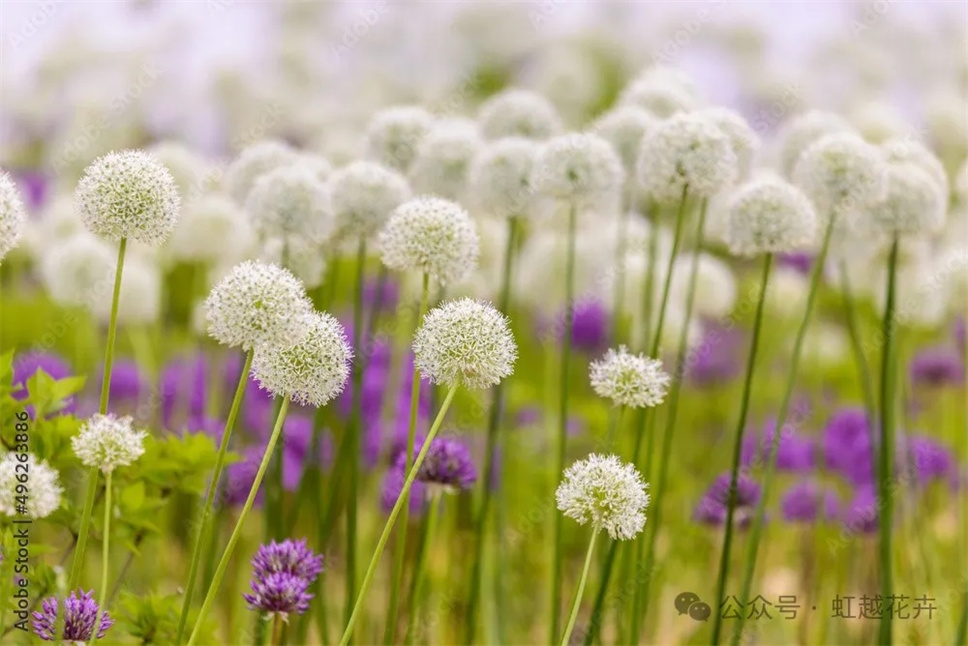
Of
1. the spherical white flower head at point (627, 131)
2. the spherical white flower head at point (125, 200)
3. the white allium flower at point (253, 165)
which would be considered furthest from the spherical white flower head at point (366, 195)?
the spherical white flower head at point (125, 200)

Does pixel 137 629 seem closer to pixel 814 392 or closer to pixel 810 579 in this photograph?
pixel 810 579

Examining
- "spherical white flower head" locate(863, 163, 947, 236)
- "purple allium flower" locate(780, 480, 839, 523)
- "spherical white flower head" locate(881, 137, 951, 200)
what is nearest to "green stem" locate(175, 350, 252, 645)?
"spherical white flower head" locate(863, 163, 947, 236)

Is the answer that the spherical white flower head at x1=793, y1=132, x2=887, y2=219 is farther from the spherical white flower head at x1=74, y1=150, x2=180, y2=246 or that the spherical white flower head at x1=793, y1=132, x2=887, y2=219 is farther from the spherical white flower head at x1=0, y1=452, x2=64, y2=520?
the spherical white flower head at x1=0, y1=452, x2=64, y2=520

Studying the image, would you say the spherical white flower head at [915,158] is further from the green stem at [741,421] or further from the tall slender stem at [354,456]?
the tall slender stem at [354,456]

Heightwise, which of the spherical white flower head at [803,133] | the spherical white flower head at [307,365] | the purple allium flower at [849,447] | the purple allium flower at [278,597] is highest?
the spherical white flower head at [803,133]

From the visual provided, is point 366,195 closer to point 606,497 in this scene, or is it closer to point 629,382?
point 629,382

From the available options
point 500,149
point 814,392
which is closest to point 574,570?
point 814,392
